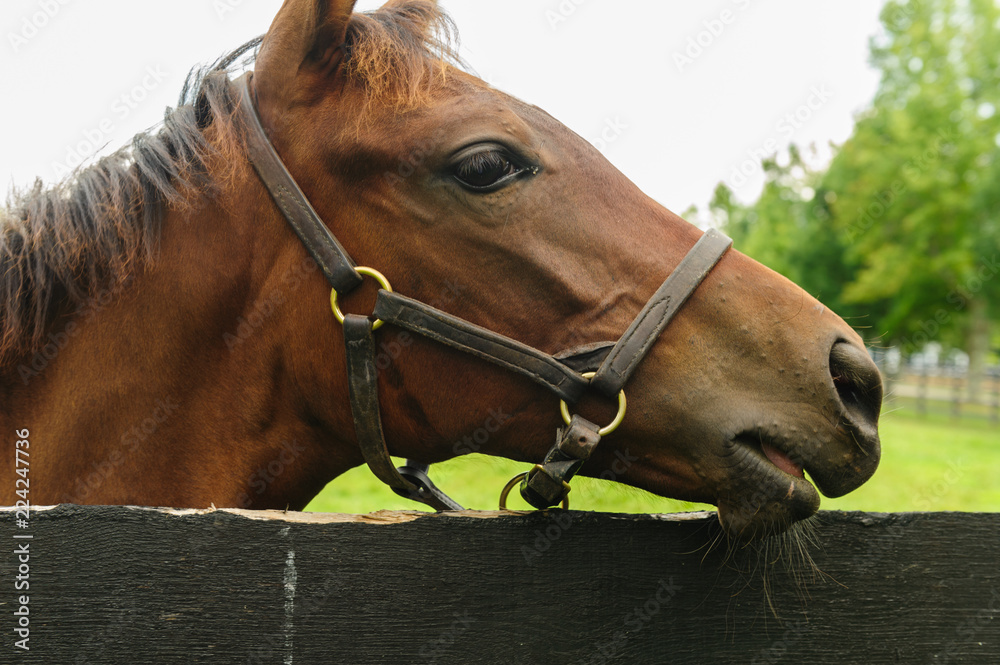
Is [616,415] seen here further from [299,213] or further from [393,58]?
[393,58]

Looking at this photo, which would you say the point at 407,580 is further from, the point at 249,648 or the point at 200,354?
the point at 200,354

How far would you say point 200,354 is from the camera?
1.84 metres

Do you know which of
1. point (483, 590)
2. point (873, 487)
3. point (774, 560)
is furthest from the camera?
point (873, 487)

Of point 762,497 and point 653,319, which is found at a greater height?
point 653,319

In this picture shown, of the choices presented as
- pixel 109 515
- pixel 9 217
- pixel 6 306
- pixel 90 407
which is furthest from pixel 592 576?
pixel 9 217

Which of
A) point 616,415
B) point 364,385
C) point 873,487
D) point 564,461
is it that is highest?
point 364,385

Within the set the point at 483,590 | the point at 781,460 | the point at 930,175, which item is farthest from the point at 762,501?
the point at 930,175

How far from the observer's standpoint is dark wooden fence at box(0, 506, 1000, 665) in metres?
1.26

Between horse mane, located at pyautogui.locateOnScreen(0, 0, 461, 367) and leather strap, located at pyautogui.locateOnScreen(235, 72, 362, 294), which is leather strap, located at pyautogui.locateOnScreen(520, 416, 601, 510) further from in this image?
horse mane, located at pyautogui.locateOnScreen(0, 0, 461, 367)

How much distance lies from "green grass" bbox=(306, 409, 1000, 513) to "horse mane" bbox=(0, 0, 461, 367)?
1157 millimetres

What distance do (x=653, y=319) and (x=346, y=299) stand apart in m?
0.81

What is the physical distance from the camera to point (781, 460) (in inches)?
63.5

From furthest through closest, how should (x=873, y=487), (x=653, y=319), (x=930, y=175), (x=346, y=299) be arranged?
(x=930, y=175) → (x=873, y=487) → (x=346, y=299) → (x=653, y=319)

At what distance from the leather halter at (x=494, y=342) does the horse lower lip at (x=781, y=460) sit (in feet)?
1.23
